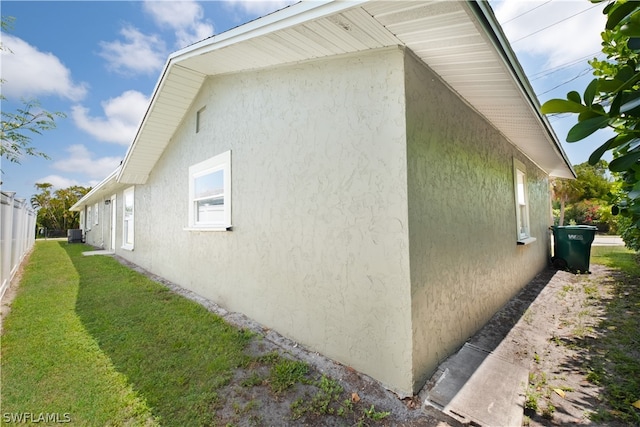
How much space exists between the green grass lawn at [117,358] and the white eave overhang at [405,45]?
148 inches

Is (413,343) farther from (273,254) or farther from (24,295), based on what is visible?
(24,295)

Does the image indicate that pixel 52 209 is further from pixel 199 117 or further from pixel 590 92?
pixel 590 92

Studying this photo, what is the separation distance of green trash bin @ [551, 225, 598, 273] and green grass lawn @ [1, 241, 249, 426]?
9684 mm

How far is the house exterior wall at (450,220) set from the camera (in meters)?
2.80

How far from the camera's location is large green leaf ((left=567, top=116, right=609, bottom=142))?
134 centimetres

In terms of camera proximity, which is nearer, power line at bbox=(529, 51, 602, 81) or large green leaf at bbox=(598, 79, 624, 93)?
large green leaf at bbox=(598, 79, 624, 93)

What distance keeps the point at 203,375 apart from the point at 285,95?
3686 millimetres

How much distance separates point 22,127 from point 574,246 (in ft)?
45.7

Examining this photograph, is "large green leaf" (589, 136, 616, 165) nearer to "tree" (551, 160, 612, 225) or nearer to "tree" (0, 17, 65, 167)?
"tree" (0, 17, 65, 167)

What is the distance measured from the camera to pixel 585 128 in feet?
4.54

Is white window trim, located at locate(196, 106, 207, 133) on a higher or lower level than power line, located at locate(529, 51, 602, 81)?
lower

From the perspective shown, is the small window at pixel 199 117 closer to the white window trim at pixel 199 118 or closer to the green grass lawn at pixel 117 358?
the white window trim at pixel 199 118

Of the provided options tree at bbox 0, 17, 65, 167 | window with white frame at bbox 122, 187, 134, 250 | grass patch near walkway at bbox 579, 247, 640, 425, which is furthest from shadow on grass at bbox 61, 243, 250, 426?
window with white frame at bbox 122, 187, 134, 250

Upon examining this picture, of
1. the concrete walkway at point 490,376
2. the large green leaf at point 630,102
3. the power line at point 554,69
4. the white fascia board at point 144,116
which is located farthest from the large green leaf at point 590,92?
the power line at point 554,69
